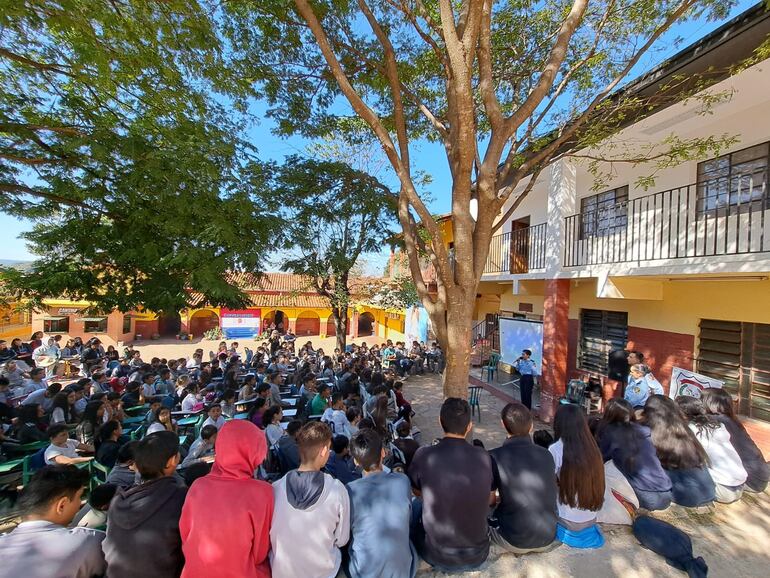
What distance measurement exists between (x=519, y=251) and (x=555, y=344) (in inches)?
160

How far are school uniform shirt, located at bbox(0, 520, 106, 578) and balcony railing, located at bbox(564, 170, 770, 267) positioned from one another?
7385 millimetres

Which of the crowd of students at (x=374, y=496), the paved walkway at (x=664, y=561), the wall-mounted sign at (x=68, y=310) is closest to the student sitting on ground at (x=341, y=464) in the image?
the crowd of students at (x=374, y=496)

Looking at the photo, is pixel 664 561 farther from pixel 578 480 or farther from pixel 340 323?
pixel 340 323

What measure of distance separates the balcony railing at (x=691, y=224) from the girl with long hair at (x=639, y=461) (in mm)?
3469

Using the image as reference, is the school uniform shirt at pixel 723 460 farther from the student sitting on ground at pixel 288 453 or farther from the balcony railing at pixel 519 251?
the balcony railing at pixel 519 251

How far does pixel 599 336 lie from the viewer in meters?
8.86

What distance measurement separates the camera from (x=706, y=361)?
21.3ft

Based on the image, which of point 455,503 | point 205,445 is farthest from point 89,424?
point 455,503

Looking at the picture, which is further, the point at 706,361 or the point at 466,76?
the point at 706,361

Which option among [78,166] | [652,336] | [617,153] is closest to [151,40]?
[78,166]

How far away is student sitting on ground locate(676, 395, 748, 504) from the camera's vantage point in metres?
3.66

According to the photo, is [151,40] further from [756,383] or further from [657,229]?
[756,383]

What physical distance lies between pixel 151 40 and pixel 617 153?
844cm

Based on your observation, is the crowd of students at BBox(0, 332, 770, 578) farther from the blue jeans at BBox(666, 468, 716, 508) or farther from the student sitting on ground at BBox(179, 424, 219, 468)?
the student sitting on ground at BBox(179, 424, 219, 468)
